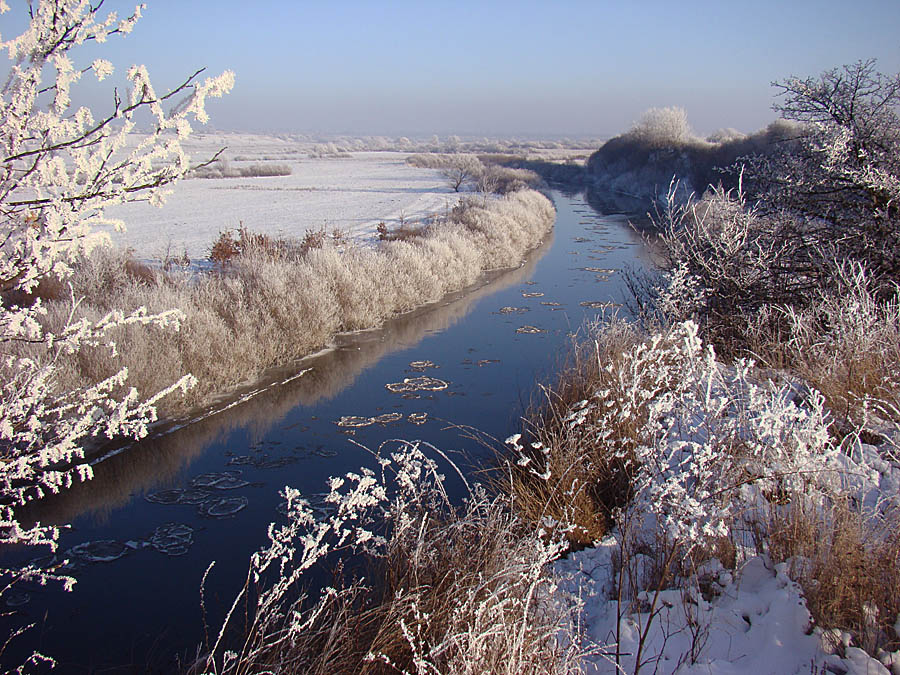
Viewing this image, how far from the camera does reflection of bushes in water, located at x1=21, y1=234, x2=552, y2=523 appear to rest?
18.5ft

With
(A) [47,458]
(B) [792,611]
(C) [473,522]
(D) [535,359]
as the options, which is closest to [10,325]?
(A) [47,458]

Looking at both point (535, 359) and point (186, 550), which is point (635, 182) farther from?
point (186, 550)

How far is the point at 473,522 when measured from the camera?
332cm

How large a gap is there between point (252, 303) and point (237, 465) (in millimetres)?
3644

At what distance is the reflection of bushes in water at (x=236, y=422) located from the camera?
5652mm

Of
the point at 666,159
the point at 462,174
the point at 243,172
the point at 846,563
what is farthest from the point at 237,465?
the point at 243,172

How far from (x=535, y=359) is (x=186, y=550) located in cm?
551

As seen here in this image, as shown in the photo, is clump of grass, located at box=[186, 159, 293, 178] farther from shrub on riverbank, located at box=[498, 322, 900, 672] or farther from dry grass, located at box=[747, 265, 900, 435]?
shrub on riverbank, located at box=[498, 322, 900, 672]

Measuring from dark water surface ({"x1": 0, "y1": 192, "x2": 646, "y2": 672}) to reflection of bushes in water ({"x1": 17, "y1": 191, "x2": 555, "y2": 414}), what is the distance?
0.54 meters

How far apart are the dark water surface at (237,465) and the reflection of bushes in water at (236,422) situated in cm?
2

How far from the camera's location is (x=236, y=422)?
7.27 meters

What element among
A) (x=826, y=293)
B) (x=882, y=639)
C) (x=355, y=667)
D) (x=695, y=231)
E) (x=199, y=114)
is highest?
(x=199, y=114)

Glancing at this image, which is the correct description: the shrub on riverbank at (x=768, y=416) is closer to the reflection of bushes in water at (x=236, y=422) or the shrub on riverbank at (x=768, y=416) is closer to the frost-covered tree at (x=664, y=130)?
the reflection of bushes in water at (x=236, y=422)

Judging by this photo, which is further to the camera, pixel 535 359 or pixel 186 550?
pixel 535 359
